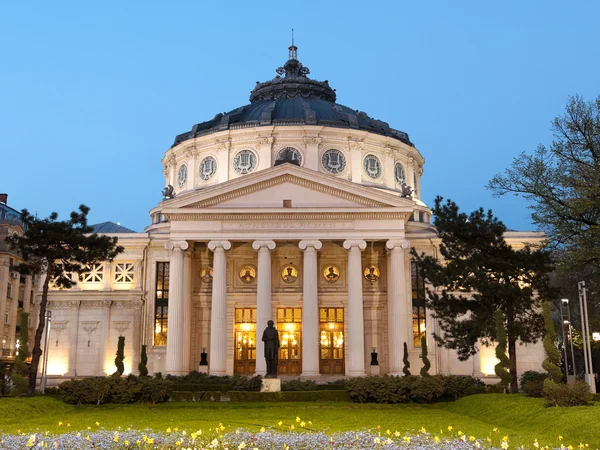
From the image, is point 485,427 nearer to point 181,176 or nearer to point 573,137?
point 573,137

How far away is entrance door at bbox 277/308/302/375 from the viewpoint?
5525 cm

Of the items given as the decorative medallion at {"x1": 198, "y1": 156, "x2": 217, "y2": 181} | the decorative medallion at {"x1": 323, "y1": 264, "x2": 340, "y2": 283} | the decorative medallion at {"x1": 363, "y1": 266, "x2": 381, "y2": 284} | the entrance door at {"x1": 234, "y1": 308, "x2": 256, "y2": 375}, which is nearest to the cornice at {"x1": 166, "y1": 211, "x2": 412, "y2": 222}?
the decorative medallion at {"x1": 323, "y1": 264, "x2": 340, "y2": 283}

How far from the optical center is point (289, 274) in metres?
57.2

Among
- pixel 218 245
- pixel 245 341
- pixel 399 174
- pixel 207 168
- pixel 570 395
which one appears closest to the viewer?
pixel 570 395

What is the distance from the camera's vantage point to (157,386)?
124 ft

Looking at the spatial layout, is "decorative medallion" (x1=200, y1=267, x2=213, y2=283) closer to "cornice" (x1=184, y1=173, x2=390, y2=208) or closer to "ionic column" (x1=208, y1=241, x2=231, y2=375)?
"ionic column" (x1=208, y1=241, x2=231, y2=375)

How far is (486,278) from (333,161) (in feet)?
93.1

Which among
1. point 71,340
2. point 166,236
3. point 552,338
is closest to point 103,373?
point 71,340

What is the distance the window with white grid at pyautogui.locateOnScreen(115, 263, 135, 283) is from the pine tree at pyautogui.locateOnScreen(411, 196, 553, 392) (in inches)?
1141

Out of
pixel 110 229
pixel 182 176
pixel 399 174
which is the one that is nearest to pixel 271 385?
pixel 399 174

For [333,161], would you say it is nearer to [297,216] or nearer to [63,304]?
[297,216]

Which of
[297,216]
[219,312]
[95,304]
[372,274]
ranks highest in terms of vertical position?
[297,216]

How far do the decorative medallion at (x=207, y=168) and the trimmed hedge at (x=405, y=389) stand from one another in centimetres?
3169

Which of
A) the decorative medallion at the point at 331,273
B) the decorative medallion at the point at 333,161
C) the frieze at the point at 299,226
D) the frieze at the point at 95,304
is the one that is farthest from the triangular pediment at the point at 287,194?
the frieze at the point at 95,304
